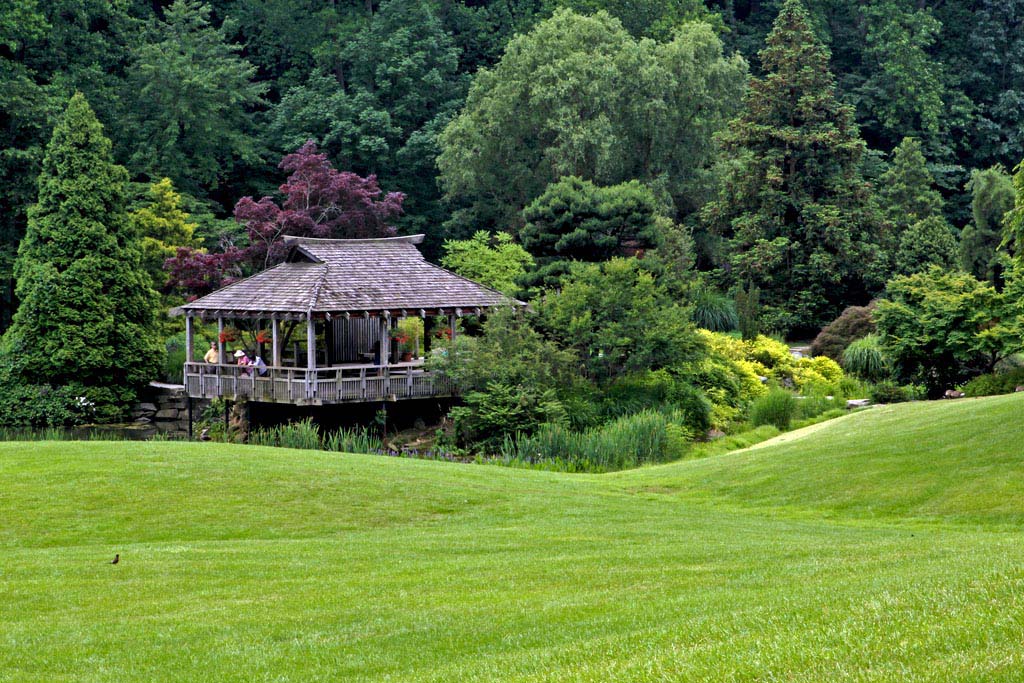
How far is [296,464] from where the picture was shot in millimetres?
22516

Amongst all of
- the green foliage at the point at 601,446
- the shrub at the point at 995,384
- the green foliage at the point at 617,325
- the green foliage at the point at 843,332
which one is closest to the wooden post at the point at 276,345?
the green foliage at the point at 617,325

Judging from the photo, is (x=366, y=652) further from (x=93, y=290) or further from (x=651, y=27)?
(x=651, y=27)

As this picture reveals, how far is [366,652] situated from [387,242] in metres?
29.4

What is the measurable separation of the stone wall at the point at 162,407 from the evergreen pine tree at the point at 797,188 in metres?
23.9

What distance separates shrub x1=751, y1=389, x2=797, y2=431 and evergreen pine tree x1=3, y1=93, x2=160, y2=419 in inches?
818

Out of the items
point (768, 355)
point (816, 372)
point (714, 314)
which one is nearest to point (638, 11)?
point (714, 314)

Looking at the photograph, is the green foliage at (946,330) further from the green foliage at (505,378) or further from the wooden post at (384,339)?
the wooden post at (384,339)

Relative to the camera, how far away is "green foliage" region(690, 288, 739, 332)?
48.5 m

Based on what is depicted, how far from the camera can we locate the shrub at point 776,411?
33.3m

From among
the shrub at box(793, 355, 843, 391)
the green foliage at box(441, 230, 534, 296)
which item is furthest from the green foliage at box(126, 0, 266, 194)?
the shrub at box(793, 355, 843, 391)

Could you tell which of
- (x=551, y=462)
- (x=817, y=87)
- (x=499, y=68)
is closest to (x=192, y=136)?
(x=499, y=68)

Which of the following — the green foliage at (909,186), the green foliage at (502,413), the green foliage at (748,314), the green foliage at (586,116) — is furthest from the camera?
the green foliage at (909,186)

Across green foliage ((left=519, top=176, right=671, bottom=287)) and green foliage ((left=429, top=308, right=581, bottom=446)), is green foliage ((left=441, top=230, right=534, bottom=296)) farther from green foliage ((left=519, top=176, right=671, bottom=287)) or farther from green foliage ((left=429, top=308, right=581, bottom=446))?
green foliage ((left=429, top=308, right=581, bottom=446))

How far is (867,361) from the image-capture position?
3922cm
